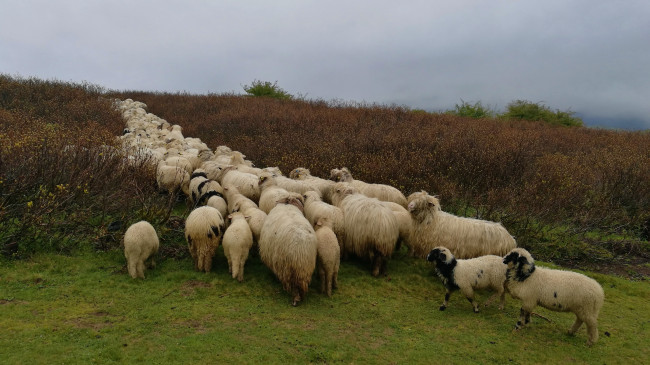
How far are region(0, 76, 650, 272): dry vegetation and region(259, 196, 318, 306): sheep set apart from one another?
9.94 feet

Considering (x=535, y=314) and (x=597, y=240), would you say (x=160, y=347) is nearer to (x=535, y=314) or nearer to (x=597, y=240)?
(x=535, y=314)

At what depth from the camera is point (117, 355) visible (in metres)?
3.83

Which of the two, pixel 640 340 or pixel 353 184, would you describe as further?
pixel 353 184

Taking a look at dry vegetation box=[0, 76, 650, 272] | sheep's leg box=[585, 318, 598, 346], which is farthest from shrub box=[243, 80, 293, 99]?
sheep's leg box=[585, 318, 598, 346]

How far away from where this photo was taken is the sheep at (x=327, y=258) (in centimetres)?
556

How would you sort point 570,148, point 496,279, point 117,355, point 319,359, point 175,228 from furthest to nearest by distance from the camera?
point 570,148 → point 175,228 → point 496,279 → point 319,359 → point 117,355

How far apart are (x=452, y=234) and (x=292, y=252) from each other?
289cm

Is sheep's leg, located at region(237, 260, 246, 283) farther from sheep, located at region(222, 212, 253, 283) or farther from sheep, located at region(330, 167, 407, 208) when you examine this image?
sheep, located at region(330, 167, 407, 208)

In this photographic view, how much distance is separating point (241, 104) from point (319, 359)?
66.4ft

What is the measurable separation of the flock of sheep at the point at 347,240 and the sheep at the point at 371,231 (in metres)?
0.02

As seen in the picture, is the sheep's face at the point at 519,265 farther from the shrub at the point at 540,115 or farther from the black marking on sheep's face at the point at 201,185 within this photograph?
the shrub at the point at 540,115

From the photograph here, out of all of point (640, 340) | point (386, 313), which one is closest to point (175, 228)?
point (386, 313)

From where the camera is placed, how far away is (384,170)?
10.4 m

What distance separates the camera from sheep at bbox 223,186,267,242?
627 cm
